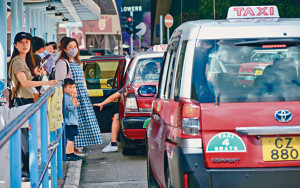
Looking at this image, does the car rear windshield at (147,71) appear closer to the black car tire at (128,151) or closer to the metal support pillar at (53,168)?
the black car tire at (128,151)

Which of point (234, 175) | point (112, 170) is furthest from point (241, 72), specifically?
point (112, 170)

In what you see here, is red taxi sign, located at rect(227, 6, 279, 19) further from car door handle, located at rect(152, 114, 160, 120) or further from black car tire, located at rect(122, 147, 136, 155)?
black car tire, located at rect(122, 147, 136, 155)

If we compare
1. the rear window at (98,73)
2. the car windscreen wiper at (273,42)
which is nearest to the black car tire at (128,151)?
the rear window at (98,73)

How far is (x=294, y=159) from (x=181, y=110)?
856 millimetres

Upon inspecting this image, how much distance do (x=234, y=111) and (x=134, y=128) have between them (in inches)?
210

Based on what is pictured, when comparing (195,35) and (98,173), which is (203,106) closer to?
(195,35)

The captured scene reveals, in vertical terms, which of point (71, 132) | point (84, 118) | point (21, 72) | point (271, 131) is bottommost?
point (71, 132)

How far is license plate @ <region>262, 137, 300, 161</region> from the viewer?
468cm

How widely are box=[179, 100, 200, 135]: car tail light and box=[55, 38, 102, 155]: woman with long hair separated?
5066 millimetres

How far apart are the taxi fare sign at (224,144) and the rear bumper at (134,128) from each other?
208 inches

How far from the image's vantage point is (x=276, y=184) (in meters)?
4.64

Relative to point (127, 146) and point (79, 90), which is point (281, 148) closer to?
point (79, 90)

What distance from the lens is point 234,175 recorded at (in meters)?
4.65

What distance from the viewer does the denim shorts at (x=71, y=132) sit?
31.5ft
